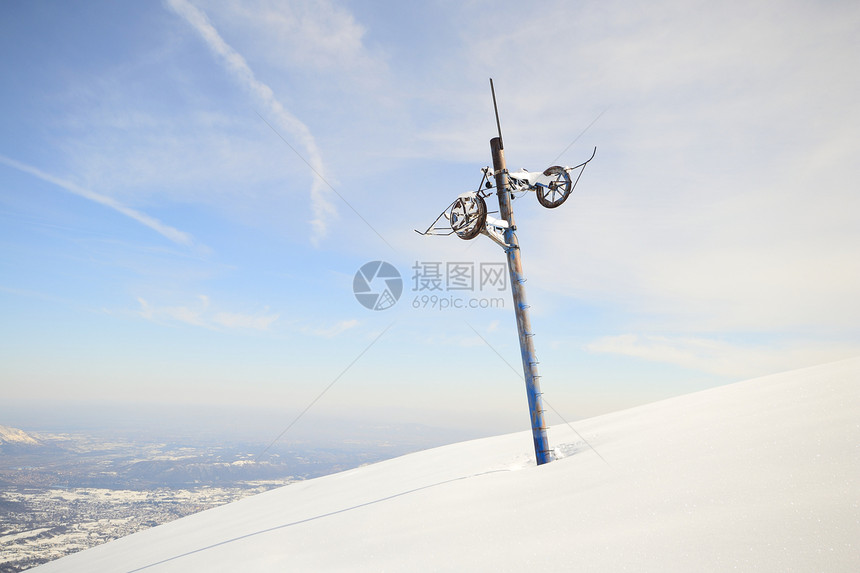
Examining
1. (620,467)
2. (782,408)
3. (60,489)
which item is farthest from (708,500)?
(60,489)

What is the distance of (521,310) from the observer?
27.1 feet

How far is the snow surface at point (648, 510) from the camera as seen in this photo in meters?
2.28

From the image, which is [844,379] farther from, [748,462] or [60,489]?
[60,489]

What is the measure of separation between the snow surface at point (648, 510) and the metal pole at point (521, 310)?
1539 mm

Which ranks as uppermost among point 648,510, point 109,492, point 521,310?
point 521,310

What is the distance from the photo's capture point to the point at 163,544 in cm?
776

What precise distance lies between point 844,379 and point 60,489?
185 m

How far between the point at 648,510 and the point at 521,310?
214 inches

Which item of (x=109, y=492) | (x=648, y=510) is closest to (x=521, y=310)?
(x=648, y=510)

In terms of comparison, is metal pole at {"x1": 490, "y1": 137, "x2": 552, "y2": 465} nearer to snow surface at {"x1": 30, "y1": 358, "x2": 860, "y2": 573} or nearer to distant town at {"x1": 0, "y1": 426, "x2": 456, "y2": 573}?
snow surface at {"x1": 30, "y1": 358, "x2": 860, "y2": 573}

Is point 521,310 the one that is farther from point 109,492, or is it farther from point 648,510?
point 109,492

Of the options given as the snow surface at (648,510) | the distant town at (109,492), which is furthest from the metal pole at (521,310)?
the distant town at (109,492)

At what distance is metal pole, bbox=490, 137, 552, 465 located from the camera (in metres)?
7.40

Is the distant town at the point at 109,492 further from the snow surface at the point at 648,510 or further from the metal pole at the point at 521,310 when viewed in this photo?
the snow surface at the point at 648,510
